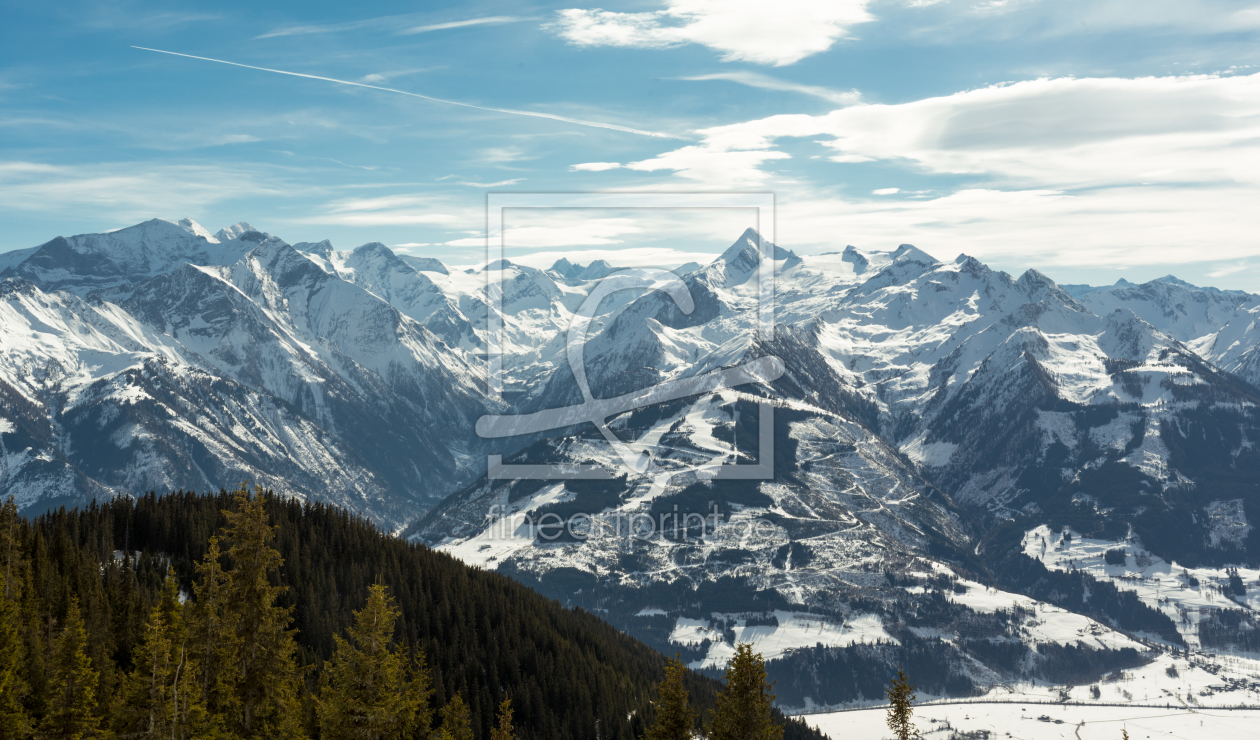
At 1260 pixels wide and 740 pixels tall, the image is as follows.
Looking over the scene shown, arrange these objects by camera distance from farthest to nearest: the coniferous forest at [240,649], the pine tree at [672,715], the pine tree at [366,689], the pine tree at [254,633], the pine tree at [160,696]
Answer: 1. the pine tree at [672,715]
2. the pine tree at [254,633]
3. the coniferous forest at [240,649]
4. the pine tree at [160,696]
5. the pine tree at [366,689]

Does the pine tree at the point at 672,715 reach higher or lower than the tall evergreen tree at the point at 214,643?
lower

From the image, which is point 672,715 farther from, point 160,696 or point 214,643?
point 160,696

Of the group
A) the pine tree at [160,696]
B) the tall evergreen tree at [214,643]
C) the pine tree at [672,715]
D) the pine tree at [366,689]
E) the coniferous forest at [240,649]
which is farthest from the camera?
the pine tree at [672,715]

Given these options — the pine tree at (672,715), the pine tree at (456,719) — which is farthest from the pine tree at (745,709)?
the pine tree at (456,719)

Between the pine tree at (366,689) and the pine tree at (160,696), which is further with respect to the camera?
the pine tree at (160,696)

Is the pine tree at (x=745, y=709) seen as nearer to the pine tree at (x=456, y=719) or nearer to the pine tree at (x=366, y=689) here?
the pine tree at (x=366, y=689)

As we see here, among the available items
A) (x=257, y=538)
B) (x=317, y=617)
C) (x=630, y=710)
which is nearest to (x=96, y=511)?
(x=317, y=617)
